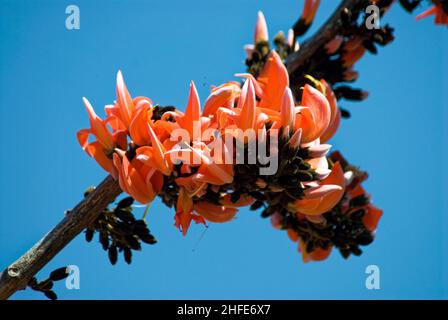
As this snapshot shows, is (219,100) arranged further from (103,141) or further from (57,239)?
(57,239)

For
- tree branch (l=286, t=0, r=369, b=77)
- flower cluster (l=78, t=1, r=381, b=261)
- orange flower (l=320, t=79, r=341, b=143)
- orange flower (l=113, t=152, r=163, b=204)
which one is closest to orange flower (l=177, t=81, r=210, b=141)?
flower cluster (l=78, t=1, r=381, b=261)

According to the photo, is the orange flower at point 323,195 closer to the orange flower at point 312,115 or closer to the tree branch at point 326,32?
the orange flower at point 312,115

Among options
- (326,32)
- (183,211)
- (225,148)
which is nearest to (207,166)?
(225,148)

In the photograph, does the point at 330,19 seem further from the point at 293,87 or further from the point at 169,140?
the point at 169,140

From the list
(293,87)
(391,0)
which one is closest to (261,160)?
(293,87)

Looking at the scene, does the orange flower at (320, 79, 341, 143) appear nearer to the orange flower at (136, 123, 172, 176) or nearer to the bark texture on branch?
the orange flower at (136, 123, 172, 176)

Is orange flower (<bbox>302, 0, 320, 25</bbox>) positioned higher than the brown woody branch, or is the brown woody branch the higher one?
orange flower (<bbox>302, 0, 320, 25</bbox>)
